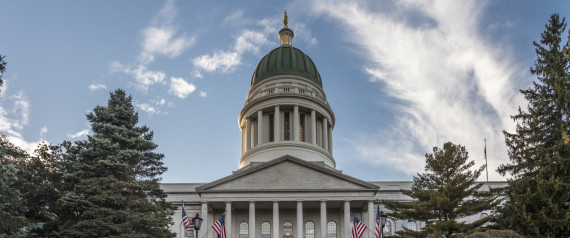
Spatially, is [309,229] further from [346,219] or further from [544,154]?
[544,154]

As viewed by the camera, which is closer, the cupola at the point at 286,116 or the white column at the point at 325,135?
the cupola at the point at 286,116

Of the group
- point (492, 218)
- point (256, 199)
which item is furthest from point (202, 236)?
point (492, 218)

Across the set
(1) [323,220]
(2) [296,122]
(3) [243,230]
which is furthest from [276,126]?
(1) [323,220]

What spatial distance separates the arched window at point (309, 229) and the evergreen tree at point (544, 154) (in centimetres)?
1656

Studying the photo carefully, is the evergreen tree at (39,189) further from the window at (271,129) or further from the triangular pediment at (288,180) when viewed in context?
the window at (271,129)

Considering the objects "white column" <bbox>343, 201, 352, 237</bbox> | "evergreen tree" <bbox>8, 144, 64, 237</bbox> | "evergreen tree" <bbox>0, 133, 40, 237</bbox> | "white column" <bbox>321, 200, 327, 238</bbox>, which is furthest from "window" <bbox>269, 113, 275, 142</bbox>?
"evergreen tree" <bbox>0, 133, 40, 237</bbox>

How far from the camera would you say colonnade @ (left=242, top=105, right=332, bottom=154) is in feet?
152

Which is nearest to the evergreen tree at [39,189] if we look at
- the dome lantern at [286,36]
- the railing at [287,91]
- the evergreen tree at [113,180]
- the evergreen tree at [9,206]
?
the evergreen tree at [113,180]

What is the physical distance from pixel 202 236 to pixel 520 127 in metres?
24.2

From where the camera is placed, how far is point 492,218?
1060 inches

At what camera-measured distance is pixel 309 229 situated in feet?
129

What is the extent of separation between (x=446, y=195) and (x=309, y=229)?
50.1ft

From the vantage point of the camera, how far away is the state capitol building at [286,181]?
36.2 metres

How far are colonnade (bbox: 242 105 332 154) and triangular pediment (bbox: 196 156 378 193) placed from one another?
852 cm
